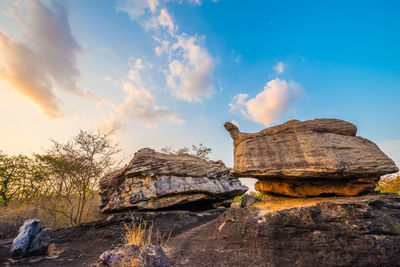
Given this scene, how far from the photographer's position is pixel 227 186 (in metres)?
12.9

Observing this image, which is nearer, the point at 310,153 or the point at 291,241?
the point at 291,241

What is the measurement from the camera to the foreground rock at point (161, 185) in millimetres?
9875

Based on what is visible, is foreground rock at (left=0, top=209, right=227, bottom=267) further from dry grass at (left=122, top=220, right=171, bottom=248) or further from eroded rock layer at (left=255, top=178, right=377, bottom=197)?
eroded rock layer at (left=255, top=178, right=377, bottom=197)

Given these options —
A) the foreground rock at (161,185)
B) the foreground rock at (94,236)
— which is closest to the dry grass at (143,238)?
the foreground rock at (94,236)

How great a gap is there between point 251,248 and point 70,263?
5820mm

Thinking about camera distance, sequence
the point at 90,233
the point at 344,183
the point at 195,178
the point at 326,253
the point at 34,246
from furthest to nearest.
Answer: the point at 195,178 < the point at 90,233 < the point at 344,183 < the point at 34,246 < the point at 326,253

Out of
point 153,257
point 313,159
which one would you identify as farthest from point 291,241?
point 153,257

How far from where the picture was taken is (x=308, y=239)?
16.8 feet

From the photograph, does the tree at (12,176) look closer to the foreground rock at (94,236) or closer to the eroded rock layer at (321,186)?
the foreground rock at (94,236)

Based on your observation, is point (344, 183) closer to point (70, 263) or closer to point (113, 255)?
point (113, 255)

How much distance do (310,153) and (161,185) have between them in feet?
26.4

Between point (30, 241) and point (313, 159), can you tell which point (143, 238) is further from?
point (313, 159)

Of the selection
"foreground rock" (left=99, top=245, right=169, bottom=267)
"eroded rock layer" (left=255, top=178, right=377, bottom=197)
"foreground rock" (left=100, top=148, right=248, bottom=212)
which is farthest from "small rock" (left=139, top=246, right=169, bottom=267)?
"eroded rock layer" (left=255, top=178, right=377, bottom=197)

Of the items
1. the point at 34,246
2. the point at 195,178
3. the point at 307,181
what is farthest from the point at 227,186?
the point at 34,246
